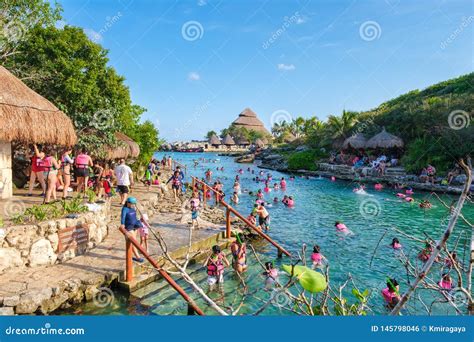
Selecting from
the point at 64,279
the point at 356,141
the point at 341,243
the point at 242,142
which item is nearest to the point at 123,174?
the point at 64,279

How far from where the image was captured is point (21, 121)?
950cm

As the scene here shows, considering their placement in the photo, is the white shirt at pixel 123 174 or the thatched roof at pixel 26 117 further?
the white shirt at pixel 123 174

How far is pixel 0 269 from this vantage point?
680 centimetres

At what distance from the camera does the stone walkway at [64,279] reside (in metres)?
6.16

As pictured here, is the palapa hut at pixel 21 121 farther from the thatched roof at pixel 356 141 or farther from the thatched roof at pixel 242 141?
the thatched roof at pixel 242 141

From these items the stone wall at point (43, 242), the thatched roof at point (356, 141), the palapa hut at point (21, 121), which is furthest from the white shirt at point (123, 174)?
the thatched roof at point (356, 141)

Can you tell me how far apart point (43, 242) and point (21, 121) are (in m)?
3.84

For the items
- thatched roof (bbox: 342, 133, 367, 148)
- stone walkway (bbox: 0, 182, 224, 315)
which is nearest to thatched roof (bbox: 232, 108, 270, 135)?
thatched roof (bbox: 342, 133, 367, 148)

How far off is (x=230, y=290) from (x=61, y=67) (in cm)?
1036

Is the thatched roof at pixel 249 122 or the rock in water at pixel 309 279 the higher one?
the thatched roof at pixel 249 122

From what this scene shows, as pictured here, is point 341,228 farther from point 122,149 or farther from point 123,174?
point 122,149

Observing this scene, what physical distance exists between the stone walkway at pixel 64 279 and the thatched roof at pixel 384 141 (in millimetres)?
27448

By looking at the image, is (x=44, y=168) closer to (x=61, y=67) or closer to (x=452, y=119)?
(x=61, y=67)

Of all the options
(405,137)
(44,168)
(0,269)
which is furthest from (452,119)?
(0,269)
